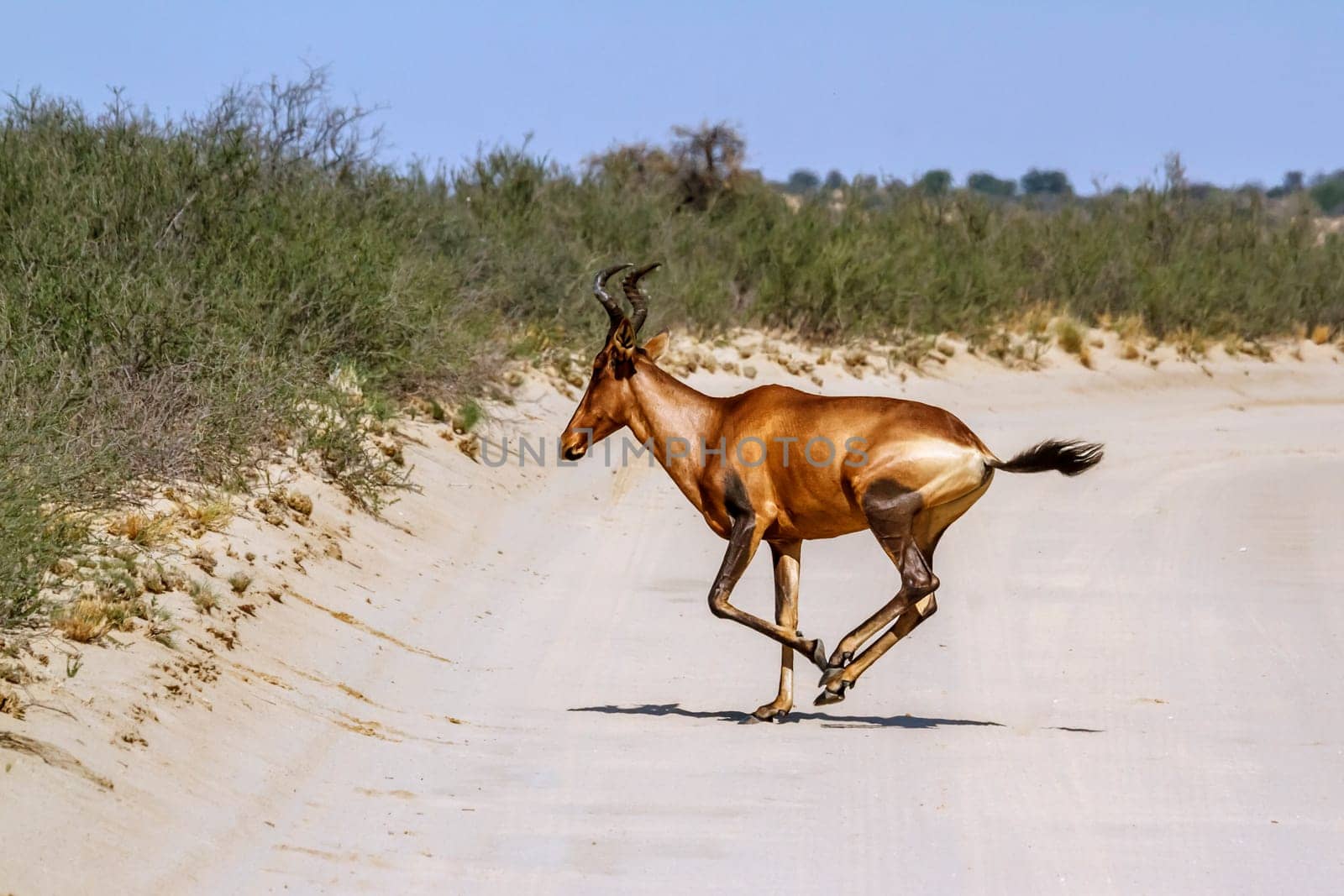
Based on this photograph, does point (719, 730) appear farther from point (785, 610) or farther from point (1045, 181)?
point (1045, 181)

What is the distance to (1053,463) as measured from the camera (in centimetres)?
1013

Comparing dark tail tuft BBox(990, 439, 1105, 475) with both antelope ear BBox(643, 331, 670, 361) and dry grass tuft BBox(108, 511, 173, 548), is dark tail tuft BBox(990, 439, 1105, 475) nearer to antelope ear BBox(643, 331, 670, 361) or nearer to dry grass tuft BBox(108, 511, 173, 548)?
antelope ear BBox(643, 331, 670, 361)

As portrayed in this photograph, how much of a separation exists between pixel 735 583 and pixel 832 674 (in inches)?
27.0

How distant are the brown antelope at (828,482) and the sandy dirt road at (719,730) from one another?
48 centimetres

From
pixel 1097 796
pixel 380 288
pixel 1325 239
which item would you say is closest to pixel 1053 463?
pixel 1097 796

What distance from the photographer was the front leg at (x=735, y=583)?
9742 millimetres

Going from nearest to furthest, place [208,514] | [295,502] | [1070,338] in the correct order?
1. [208,514]
2. [295,502]
3. [1070,338]

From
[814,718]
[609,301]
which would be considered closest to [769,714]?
[814,718]

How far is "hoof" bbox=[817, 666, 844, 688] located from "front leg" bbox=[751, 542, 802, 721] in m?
0.24

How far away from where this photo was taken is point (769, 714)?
977 centimetres

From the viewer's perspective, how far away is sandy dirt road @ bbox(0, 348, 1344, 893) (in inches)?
279

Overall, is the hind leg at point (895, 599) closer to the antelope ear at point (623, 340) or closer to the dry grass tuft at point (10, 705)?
the antelope ear at point (623, 340)

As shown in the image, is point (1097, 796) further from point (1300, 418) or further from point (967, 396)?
point (1300, 418)

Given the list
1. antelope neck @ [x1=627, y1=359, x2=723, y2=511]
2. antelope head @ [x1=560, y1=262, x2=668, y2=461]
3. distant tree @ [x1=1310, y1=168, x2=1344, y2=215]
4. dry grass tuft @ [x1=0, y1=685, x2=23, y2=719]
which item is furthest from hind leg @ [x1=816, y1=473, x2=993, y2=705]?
distant tree @ [x1=1310, y1=168, x2=1344, y2=215]
